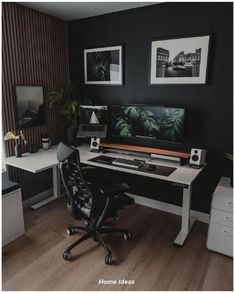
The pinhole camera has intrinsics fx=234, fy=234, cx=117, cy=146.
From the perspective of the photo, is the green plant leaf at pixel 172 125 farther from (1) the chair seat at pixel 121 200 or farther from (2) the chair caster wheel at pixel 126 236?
(2) the chair caster wheel at pixel 126 236

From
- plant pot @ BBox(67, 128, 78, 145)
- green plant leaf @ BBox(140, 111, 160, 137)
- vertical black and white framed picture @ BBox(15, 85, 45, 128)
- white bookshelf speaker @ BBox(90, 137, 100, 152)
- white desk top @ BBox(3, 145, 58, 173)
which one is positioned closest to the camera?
white desk top @ BBox(3, 145, 58, 173)

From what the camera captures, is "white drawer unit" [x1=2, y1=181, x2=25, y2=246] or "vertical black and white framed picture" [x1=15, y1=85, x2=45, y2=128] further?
"vertical black and white framed picture" [x1=15, y1=85, x2=45, y2=128]

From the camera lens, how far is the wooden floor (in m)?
1.86

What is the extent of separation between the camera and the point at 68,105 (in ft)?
10.2

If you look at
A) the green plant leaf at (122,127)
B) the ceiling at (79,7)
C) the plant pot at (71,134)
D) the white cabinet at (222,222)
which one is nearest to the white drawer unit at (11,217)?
the plant pot at (71,134)

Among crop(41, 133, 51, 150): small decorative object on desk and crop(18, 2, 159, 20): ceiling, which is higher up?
crop(18, 2, 159, 20): ceiling

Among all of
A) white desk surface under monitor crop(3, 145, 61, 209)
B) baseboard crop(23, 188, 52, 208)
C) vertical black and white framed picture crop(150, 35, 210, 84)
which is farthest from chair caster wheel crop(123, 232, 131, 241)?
vertical black and white framed picture crop(150, 35, 210, 84)

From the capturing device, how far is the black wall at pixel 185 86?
2.33 m

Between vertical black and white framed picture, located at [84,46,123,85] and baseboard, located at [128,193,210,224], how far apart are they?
1.56m

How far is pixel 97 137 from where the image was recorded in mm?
2975

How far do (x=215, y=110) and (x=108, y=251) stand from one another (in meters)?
1.76

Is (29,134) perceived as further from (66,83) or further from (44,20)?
(44,20)

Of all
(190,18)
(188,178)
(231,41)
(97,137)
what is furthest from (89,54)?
(188,178)

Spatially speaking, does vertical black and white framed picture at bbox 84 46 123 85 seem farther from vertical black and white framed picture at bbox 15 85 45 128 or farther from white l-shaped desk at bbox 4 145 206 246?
white l-shaped desk at bbox 4 145 206 246
